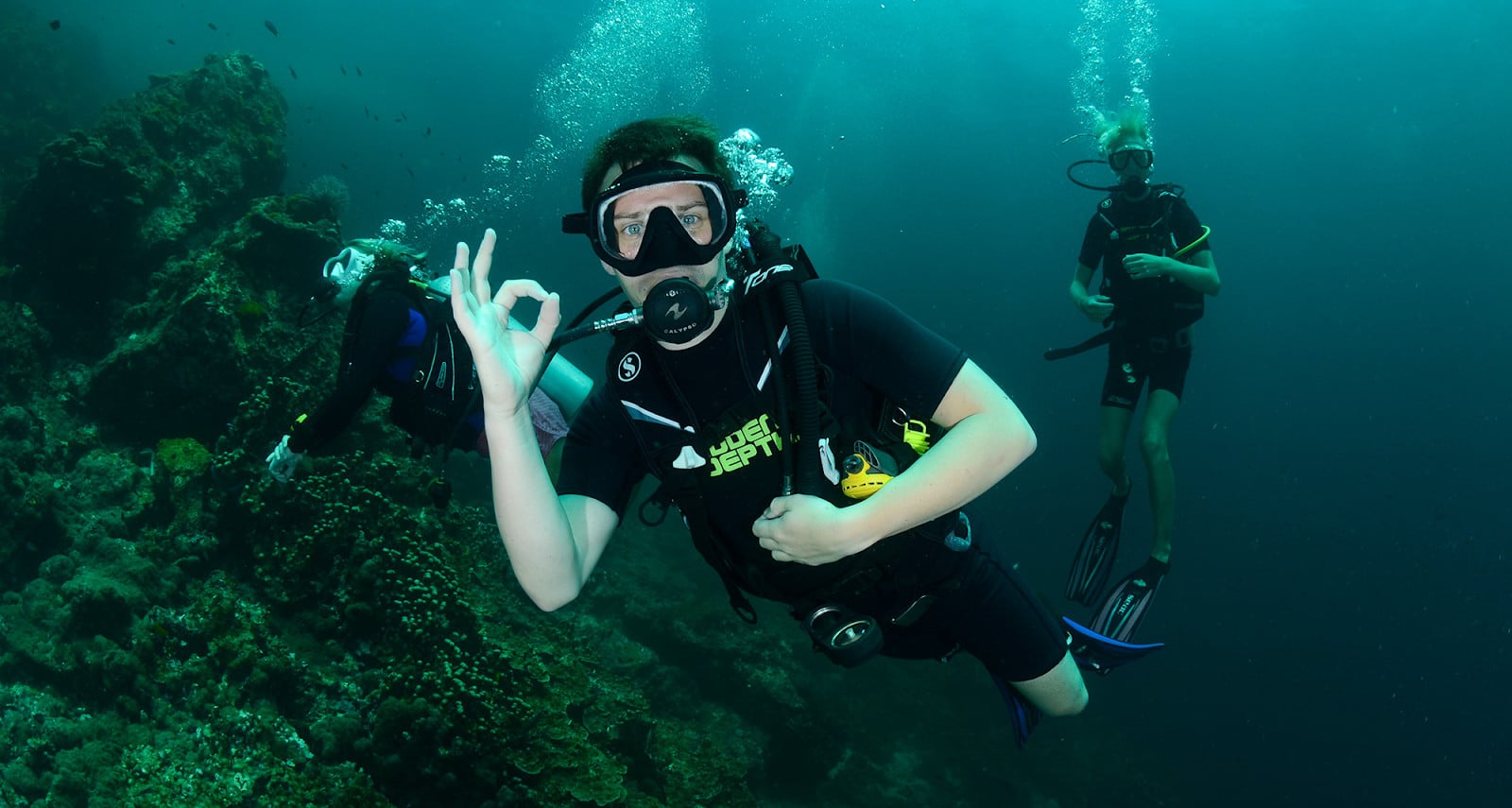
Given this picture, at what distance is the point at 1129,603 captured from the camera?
242 inches

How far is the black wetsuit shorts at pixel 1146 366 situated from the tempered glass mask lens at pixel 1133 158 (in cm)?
189

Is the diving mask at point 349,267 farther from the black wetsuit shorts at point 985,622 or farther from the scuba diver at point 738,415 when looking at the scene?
the black wetsuit shorts at point 985,622

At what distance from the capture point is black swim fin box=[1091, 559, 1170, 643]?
5.97 meters

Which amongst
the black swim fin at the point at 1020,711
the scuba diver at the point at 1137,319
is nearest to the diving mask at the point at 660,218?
the black swim fin at the point at 1020,711

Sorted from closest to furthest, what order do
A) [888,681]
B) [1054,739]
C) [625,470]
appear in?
[625,470]
[888,681]
[1054,739]

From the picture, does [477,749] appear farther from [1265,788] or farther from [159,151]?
[1265,788]

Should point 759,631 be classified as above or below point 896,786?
above

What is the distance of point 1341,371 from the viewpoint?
236ft

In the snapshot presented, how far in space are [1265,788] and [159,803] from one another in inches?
1002

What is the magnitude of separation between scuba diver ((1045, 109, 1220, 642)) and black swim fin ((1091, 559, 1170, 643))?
17mm

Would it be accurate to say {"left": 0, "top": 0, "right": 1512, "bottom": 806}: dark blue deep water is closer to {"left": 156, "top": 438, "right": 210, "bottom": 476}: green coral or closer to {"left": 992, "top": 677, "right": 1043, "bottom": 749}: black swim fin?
{"left": 156, "top": 438, "right": 210, "bottom": 476}: green coral

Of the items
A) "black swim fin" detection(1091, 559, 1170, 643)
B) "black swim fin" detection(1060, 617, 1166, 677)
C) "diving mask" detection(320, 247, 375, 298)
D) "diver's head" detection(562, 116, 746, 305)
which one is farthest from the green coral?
"black swim fin" detection(1091, 559, 1170, 643)

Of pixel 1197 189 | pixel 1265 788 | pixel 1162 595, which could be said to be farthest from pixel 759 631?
pixel 1197 189

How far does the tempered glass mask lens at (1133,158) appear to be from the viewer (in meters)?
7.02
